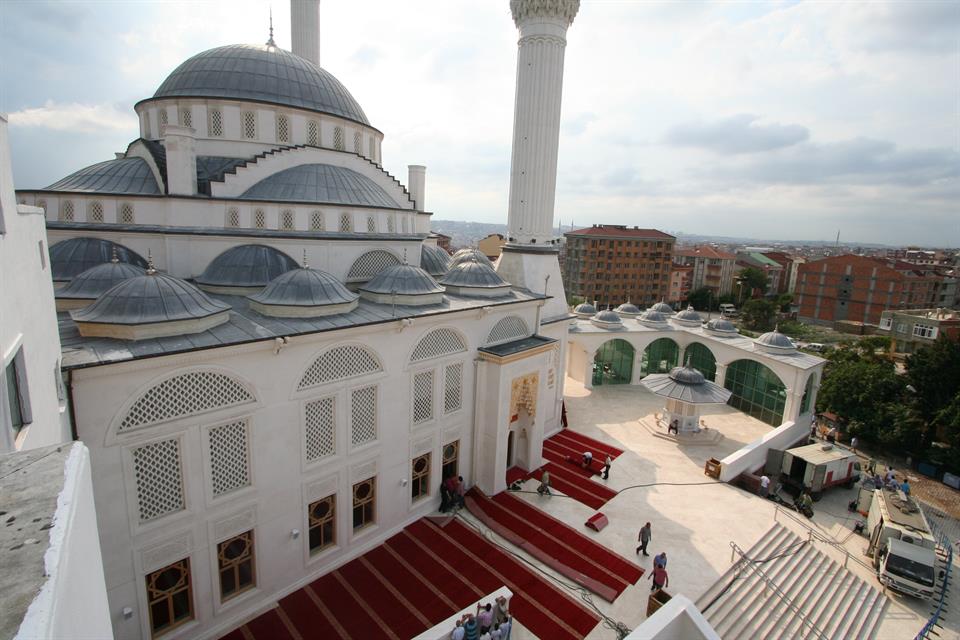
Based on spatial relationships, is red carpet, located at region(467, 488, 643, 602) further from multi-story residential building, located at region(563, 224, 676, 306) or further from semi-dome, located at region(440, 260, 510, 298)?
multi-story residential building, located at region(563, 224, 676, 306)

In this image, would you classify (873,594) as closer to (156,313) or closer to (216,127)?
(156,313)

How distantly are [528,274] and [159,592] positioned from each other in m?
14.7

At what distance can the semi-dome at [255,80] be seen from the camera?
15.5 metres

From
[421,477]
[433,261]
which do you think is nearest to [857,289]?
[433,261]

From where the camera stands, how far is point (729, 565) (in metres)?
12.2

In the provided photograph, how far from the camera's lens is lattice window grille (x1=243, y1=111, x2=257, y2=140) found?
51.0 feet

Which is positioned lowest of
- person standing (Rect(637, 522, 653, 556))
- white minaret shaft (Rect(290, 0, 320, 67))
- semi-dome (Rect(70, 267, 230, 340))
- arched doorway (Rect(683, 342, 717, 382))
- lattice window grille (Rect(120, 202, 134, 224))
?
person standing (Rect(637, 522, 653, 556))

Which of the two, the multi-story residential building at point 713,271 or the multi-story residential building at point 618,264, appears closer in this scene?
the multi-story residential building at point 618,264

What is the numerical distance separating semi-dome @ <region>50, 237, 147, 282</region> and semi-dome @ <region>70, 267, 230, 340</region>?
3489 millimetres

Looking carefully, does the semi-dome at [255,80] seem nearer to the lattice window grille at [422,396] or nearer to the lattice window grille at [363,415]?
the lattice window grille at [422,396]

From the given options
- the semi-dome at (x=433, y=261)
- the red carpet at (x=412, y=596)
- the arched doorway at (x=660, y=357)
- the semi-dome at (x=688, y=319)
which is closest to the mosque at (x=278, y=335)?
the semi-dome at (x=433, y=261)

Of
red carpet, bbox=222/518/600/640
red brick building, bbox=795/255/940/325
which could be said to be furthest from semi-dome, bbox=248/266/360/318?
red brick building, bbox=795/255/940/325

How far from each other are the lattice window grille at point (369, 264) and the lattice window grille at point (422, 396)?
4106 millimetres

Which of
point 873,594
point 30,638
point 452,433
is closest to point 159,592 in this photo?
point 452,433
